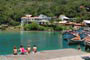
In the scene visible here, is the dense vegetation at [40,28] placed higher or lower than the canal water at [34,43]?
lower

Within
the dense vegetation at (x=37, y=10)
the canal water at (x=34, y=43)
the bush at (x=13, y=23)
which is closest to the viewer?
the canal water at (x=34, y=43)

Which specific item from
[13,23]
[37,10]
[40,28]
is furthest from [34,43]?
[37,10]

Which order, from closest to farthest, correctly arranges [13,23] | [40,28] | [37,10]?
1. [40,28]
2. [13,23]
3. [37,10]

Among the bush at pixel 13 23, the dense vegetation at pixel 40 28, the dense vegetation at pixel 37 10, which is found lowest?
the dense vegetation at pixel 40 28

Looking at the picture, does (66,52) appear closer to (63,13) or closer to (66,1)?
(63,13)

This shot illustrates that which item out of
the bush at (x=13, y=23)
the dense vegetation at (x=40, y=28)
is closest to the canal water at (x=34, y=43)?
the dense vegetation at (x=40, y=28)

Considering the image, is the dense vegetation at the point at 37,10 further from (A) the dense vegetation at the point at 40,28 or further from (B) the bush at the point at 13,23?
(A) the dense vegetation at the point at 40,28

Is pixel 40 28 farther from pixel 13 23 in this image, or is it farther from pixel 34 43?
pixel 34 43

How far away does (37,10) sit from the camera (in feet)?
454

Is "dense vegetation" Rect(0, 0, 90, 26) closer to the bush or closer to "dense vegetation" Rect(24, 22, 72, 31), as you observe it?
the bush

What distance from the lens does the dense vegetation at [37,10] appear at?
12760cm

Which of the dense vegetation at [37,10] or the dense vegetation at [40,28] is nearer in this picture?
the dense vegetation at [40,28]

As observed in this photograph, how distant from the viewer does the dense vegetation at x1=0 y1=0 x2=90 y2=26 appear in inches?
5024

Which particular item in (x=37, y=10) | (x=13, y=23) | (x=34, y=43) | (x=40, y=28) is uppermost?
(x=37, y=10)
